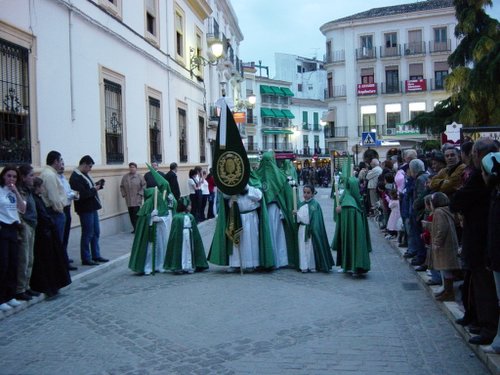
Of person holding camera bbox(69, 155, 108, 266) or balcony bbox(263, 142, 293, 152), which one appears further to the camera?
balcony bbox(263, 142, 293, 152)

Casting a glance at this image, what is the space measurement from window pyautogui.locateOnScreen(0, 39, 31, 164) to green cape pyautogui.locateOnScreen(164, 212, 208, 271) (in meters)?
3.02

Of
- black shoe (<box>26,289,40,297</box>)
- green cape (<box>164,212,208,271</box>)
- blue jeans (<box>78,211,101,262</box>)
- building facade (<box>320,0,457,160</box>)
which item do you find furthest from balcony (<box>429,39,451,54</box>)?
black shoe (<box>26,289,40,297</box>)

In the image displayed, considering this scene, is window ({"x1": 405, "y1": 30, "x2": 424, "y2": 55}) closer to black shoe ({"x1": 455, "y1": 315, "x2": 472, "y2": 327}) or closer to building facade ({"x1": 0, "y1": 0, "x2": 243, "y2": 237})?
building facade ({"x1": 0, "y1": 0, "x2": 243, "y2": 237})

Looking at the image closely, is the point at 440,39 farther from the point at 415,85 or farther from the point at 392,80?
the point at 392,80

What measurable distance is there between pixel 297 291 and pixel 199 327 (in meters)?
2.13

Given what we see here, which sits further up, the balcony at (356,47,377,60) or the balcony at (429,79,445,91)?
the balcony at (356,47,377,60)

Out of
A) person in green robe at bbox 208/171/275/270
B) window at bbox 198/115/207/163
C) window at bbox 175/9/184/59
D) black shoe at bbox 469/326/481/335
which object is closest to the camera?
black shoe at bbox 469/326/481/335

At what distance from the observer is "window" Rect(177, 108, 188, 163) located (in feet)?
72.3

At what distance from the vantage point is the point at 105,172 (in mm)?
14422

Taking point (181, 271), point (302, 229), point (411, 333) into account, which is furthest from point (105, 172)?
point (411, 333)

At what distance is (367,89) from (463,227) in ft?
149

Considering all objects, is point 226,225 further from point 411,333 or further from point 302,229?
point 411,333

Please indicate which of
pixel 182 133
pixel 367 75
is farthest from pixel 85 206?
pixel 367 75

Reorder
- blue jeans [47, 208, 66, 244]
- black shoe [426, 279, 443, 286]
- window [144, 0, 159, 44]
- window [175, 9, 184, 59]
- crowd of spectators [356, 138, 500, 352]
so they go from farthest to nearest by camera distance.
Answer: window [175, 9, 184, 59] < window [144, 0, 159, 44] < blue jeans [47, 208, 66, 244] < black shoe [426, 279, 443, 286] < crowd of spectators [356, 138, 500, 352]
